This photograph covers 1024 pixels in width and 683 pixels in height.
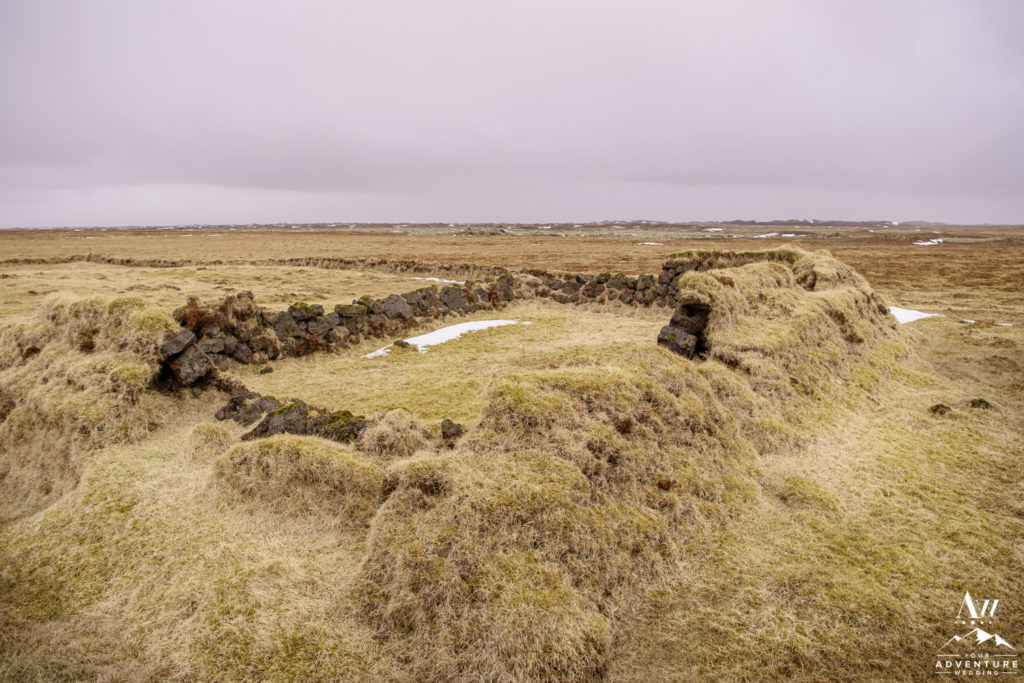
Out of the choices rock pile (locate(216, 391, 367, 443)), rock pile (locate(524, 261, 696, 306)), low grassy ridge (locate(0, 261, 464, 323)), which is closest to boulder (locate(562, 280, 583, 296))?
rock pile (locate(524, 261, 696, 306))

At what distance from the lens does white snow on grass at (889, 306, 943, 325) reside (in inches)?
941

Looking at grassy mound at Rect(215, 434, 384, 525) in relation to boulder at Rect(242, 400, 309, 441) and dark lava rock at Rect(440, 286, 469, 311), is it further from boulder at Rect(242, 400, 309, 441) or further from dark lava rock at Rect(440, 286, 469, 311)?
dark lava rock at Rect(440, 286, 469, 311)

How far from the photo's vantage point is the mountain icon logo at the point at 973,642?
5234 mm

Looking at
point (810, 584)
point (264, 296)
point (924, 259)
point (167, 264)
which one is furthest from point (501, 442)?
point (924, 259)

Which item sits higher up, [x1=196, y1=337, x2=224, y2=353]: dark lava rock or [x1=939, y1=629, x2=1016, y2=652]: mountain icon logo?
[x1=196, y1=337, x2=224, y2=353]: dark lava rock

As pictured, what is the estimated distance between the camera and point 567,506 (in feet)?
21.0

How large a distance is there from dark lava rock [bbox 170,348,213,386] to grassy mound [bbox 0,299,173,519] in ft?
1.39

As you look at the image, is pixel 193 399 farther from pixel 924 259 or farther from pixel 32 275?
pixel 924 259

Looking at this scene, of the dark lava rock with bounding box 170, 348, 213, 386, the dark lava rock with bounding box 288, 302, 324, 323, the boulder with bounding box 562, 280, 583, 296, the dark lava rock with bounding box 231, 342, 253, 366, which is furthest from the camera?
the boulder with bounding box 562, 280, 583, 296

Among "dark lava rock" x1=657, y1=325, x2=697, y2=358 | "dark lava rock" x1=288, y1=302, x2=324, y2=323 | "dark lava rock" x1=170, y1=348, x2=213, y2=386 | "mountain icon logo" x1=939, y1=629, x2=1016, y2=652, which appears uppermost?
"dark lava rock" x1=288, y1=302, x2=324, y2=323

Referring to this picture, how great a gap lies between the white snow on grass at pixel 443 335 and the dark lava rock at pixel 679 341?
7874mm

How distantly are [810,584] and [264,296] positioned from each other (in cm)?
2893

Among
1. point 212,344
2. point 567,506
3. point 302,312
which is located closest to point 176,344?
point 212,344

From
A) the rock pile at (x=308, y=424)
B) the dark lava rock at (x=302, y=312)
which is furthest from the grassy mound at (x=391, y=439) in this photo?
the dark lava rock at (x=302, y=312)
